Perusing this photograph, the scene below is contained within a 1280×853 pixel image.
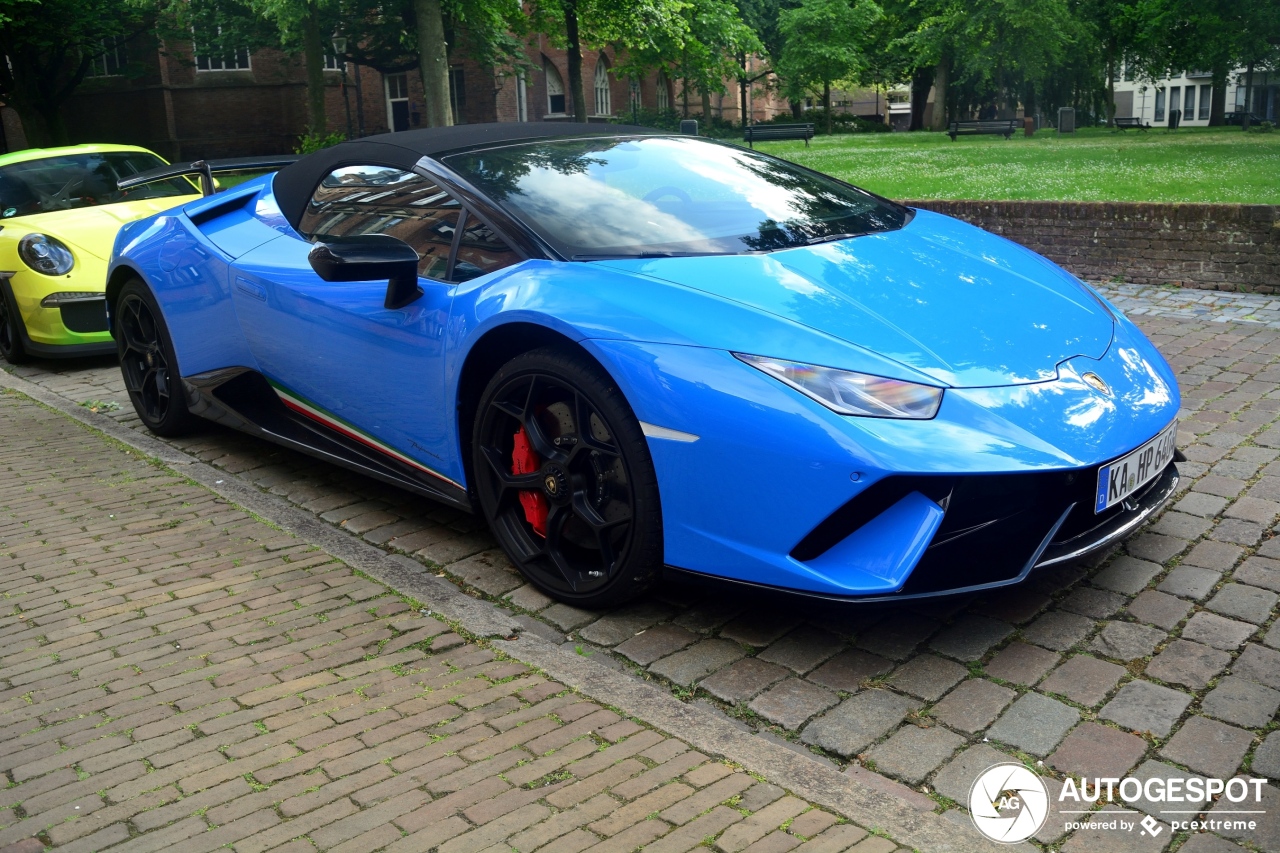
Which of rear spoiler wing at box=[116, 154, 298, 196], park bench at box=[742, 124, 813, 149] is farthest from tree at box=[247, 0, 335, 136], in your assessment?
rear spoiler wing at box=[116, 154, 298, 196]

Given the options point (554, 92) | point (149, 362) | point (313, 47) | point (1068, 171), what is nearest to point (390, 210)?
point (149, 362)

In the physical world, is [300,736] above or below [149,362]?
below

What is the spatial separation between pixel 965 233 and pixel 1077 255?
5185 mm

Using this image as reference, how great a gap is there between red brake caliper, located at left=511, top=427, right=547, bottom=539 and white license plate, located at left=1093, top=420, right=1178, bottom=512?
1.62 m

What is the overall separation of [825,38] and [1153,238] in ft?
146

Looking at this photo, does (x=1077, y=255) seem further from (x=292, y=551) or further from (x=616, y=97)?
(x=616, y=97)

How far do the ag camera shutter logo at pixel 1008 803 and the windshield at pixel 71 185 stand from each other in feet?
24.8

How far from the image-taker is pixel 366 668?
3250mm

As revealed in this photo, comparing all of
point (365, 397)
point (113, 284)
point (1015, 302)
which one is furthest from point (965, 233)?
point (113, 284)

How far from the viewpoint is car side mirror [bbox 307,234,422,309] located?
3.73 metres

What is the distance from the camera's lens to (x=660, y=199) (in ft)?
12.9

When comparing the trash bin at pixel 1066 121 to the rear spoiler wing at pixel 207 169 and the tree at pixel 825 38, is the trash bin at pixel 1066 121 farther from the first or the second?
the rear spoiler wing at pixel 207 169

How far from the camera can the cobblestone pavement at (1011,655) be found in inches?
105

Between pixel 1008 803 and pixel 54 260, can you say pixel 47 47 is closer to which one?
pixel 54 260
